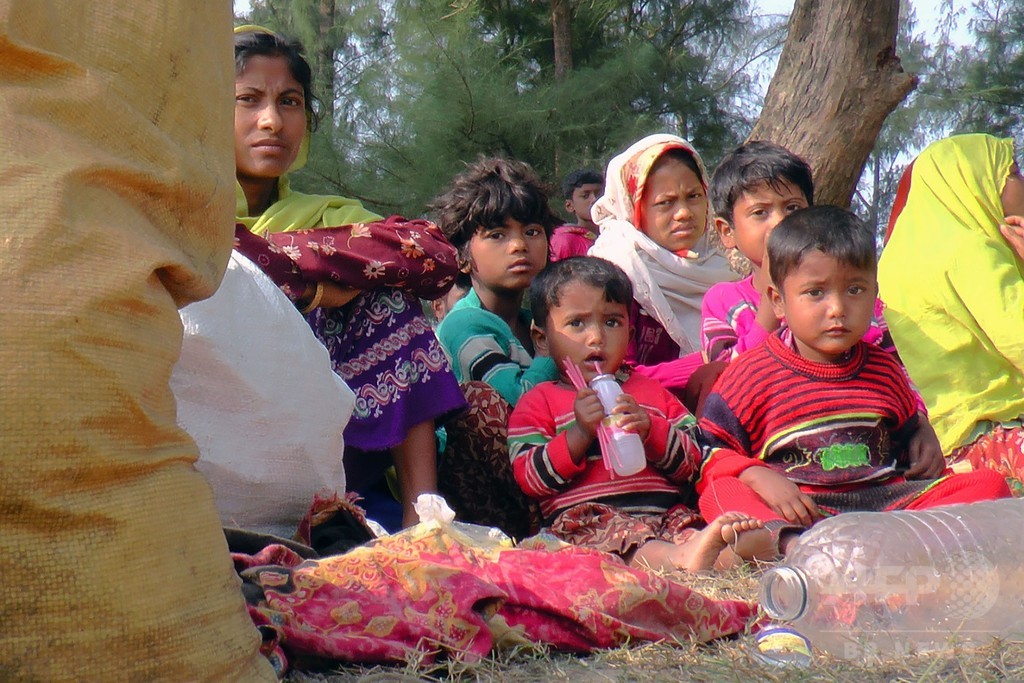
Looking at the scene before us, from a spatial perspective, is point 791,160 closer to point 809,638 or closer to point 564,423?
point 564,423

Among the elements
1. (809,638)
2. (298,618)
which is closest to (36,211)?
(298,618)

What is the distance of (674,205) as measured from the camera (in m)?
4.39

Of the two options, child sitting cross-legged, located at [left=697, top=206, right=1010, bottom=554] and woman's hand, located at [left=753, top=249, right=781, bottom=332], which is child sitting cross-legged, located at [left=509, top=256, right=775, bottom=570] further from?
woman's hand, located at [left=753, top=249, right=781, bottom=332]

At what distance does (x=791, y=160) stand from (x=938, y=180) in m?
0.68

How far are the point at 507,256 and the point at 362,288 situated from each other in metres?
1.05

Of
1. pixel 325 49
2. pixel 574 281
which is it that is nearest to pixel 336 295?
pixel 574 281

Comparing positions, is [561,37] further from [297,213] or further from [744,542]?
[744,542]

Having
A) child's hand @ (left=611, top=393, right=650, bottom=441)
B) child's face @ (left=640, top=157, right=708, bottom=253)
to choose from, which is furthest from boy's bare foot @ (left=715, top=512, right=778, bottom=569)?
child's face @ (left=640, top=157, right=708, bottom=253)

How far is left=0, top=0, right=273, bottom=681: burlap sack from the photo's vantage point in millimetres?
1296

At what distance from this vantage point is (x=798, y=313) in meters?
3.25

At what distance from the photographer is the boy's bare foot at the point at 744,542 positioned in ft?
8.97

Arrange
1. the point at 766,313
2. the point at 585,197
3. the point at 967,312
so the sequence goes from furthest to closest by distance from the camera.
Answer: the point at 585,197 → the point at 967,312 → the point at 766,313

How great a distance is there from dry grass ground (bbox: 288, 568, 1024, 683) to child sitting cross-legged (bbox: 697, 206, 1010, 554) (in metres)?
1.13

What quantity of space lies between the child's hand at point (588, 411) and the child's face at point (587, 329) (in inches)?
9.4
